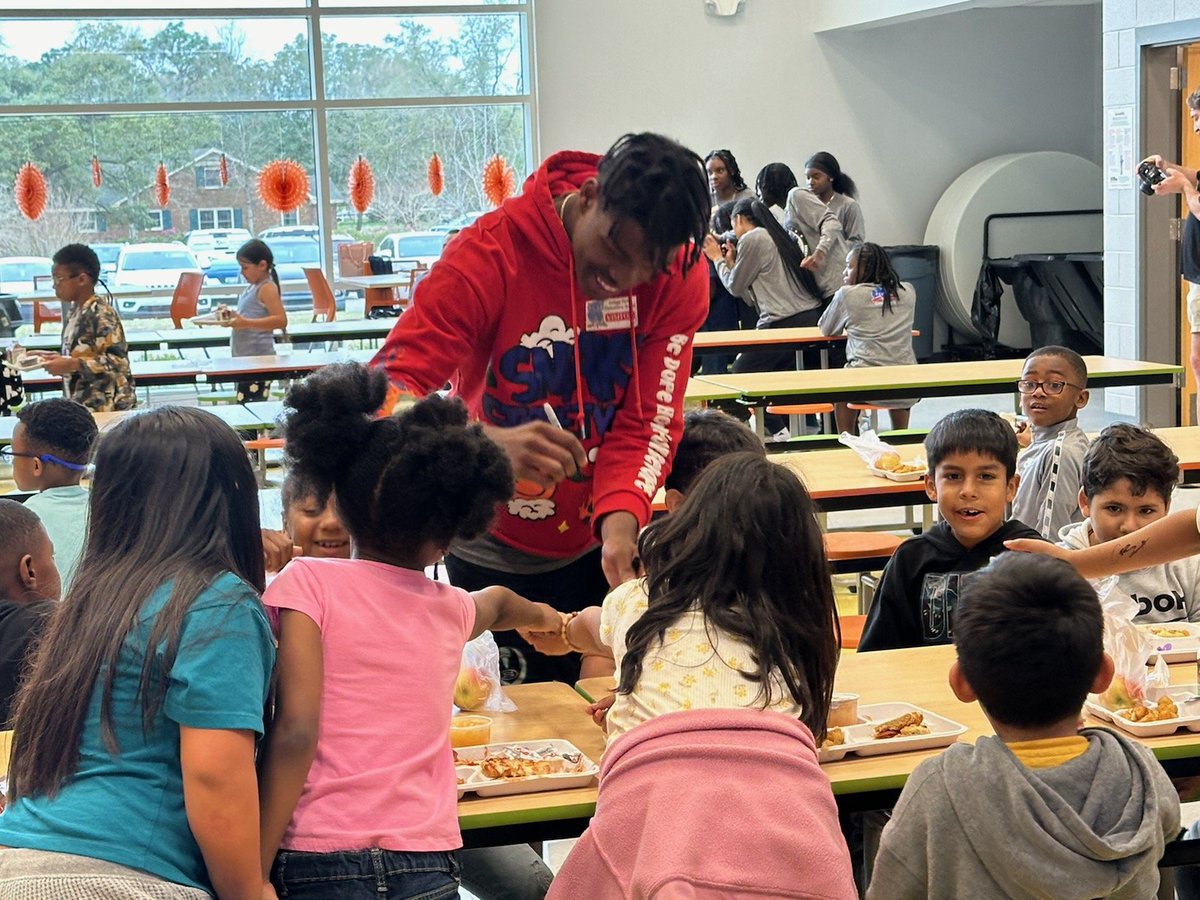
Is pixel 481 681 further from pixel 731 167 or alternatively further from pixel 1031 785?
pixel 731 167

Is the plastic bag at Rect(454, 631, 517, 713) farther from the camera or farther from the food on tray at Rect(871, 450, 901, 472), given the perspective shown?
the camera

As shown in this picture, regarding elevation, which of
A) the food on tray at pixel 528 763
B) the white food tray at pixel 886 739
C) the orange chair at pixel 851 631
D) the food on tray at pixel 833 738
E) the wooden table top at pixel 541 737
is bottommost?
the orange chair at pixel 851 631

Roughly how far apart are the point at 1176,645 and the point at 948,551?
0.54 m

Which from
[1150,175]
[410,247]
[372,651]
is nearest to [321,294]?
[410,247]

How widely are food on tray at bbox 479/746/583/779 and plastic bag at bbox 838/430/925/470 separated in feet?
8.67

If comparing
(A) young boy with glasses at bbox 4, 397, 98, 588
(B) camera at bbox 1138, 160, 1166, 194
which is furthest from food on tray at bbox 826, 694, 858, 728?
(B) camera at bbox 1138, 160, 1166, 194

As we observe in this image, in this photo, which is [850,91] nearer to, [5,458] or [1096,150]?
Answer: [1096,150]

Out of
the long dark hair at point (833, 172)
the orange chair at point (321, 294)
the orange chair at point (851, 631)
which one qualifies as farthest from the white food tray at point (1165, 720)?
the orange chair at point (321, 294)

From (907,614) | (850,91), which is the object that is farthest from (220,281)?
(907,614)

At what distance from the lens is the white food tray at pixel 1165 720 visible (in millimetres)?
2137

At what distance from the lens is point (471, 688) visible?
2363mm

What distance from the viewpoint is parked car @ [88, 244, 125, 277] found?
12102 millimetres

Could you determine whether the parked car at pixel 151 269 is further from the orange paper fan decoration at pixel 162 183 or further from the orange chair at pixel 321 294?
the orange chair at pixel 321 294

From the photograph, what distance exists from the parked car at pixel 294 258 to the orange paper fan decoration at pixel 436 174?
1.11 metres
